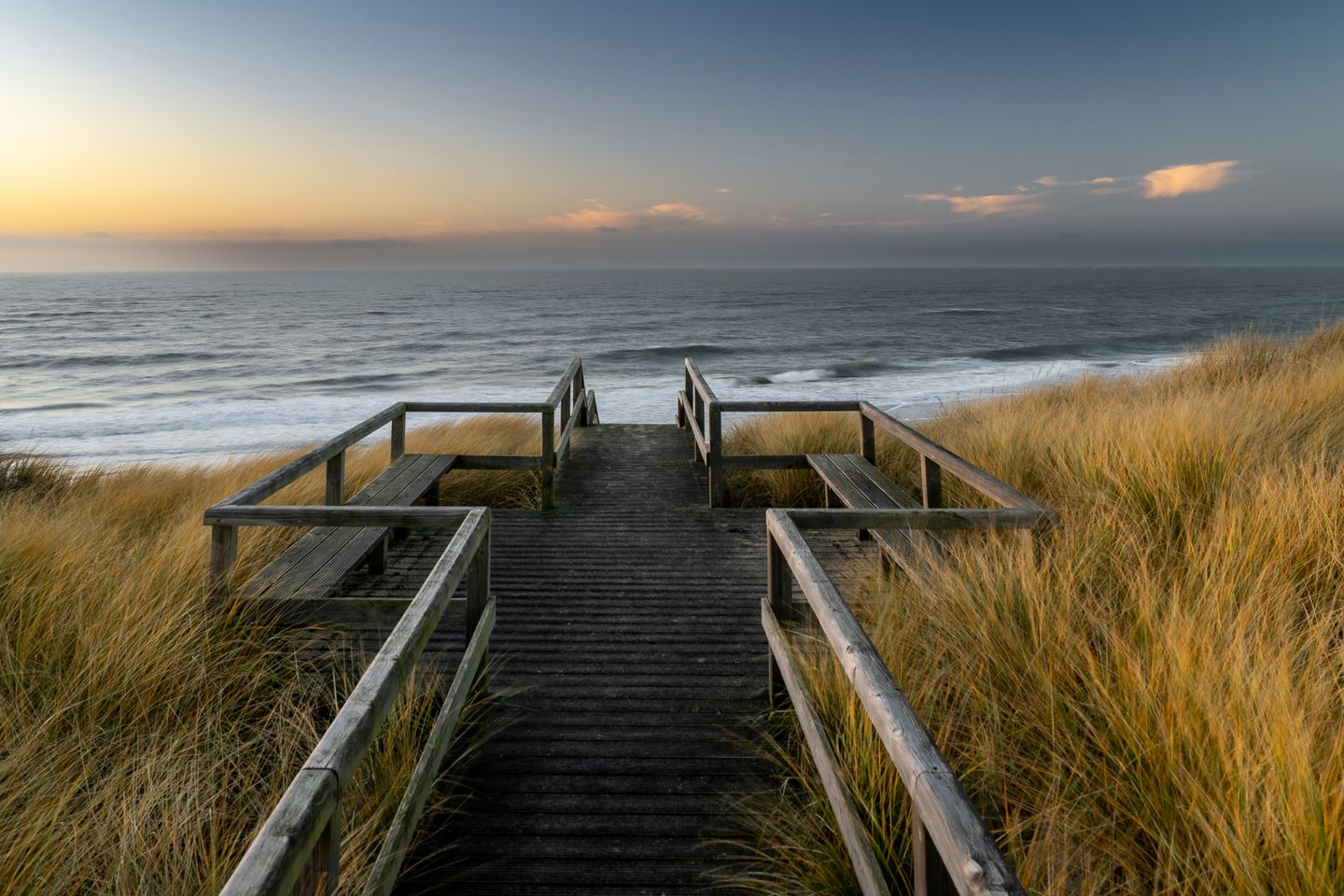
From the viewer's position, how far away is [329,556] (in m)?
4.14

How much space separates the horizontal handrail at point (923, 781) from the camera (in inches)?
41.7

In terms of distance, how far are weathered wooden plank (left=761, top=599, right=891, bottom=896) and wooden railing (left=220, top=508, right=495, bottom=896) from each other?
125 cm

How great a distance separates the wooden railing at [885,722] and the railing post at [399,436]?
4.55 meters

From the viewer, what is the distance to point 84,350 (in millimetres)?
33531

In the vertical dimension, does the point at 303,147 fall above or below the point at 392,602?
above

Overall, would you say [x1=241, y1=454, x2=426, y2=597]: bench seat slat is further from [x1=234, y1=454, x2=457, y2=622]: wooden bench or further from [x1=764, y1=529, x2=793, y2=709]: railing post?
[x1=764, y1=529, x2=793, y2=709]: railing post

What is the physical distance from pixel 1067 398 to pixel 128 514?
38.6 feet

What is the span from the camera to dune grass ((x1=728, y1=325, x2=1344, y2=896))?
166cm

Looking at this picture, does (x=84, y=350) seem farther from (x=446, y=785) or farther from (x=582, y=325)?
(x=446, y=785)

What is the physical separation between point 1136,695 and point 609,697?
86.6 inches

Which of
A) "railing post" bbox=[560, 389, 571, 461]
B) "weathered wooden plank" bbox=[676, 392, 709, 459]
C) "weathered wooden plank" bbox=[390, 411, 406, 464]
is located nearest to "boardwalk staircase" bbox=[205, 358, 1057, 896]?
"weathered wooden plank" bbox=[390, 411, 406, 464]

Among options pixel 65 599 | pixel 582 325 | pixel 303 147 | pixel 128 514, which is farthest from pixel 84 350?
pixel 65 599

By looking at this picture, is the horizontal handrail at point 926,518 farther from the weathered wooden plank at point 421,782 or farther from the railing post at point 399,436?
the railing post at point 399,436

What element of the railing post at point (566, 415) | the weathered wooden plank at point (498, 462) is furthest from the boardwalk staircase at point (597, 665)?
the railing post at point (566, 415)
